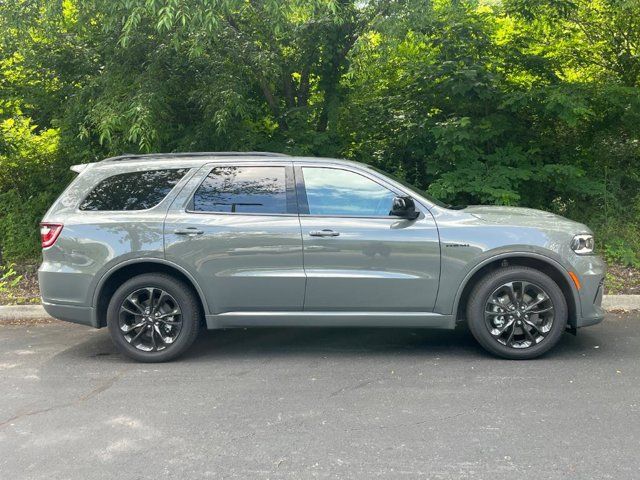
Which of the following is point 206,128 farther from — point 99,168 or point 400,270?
point 400,270

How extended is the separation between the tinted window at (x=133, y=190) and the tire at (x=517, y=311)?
2.80 meters

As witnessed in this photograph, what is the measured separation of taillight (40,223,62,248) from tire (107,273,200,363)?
2.37ft

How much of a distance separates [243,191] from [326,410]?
81.5 inches

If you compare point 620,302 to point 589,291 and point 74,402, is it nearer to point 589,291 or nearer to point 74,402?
point 589,291

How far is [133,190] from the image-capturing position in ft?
Result: 17.1

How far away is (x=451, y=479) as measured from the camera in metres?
3.05

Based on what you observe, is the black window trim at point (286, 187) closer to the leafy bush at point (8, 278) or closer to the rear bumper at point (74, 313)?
the rear bumper at point (74, 313)

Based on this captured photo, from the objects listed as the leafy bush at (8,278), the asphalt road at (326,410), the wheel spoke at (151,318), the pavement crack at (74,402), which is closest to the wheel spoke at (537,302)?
the asphalt road at (326,410)

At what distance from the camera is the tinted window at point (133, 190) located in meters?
5.15

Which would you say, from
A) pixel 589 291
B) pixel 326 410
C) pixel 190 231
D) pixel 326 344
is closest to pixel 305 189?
pixel 190 231

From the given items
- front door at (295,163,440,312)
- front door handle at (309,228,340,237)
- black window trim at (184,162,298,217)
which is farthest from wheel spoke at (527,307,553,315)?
black window trim at (184,162,298,217)

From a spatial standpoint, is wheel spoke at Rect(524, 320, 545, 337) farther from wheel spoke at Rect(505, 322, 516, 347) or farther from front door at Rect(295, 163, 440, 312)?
front door at Rect(295, 163, 440, 312)

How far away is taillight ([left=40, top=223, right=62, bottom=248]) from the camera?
5.08 meters

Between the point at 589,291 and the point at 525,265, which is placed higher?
the point at 525,265
